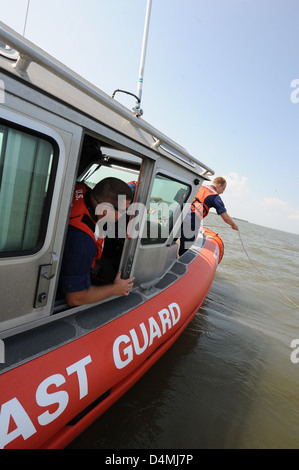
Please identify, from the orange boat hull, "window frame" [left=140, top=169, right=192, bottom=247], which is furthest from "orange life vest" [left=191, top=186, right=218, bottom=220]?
the orange boat hull

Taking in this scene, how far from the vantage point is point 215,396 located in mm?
3033

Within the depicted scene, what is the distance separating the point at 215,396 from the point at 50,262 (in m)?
2.61

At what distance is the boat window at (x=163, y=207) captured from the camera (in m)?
A: 2.61

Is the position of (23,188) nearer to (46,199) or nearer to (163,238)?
(46,199)

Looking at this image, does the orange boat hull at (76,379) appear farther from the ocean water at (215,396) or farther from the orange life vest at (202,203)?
the orange life vest at (202,203)

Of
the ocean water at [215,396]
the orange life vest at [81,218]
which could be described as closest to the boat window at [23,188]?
the orange life vest at [81,218]

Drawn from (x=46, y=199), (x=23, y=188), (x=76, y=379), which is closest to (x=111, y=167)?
(x=46, y=199)

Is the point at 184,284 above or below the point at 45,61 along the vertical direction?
below

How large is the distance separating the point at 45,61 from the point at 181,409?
312 cm

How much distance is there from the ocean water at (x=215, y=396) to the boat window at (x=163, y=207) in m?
1.64
